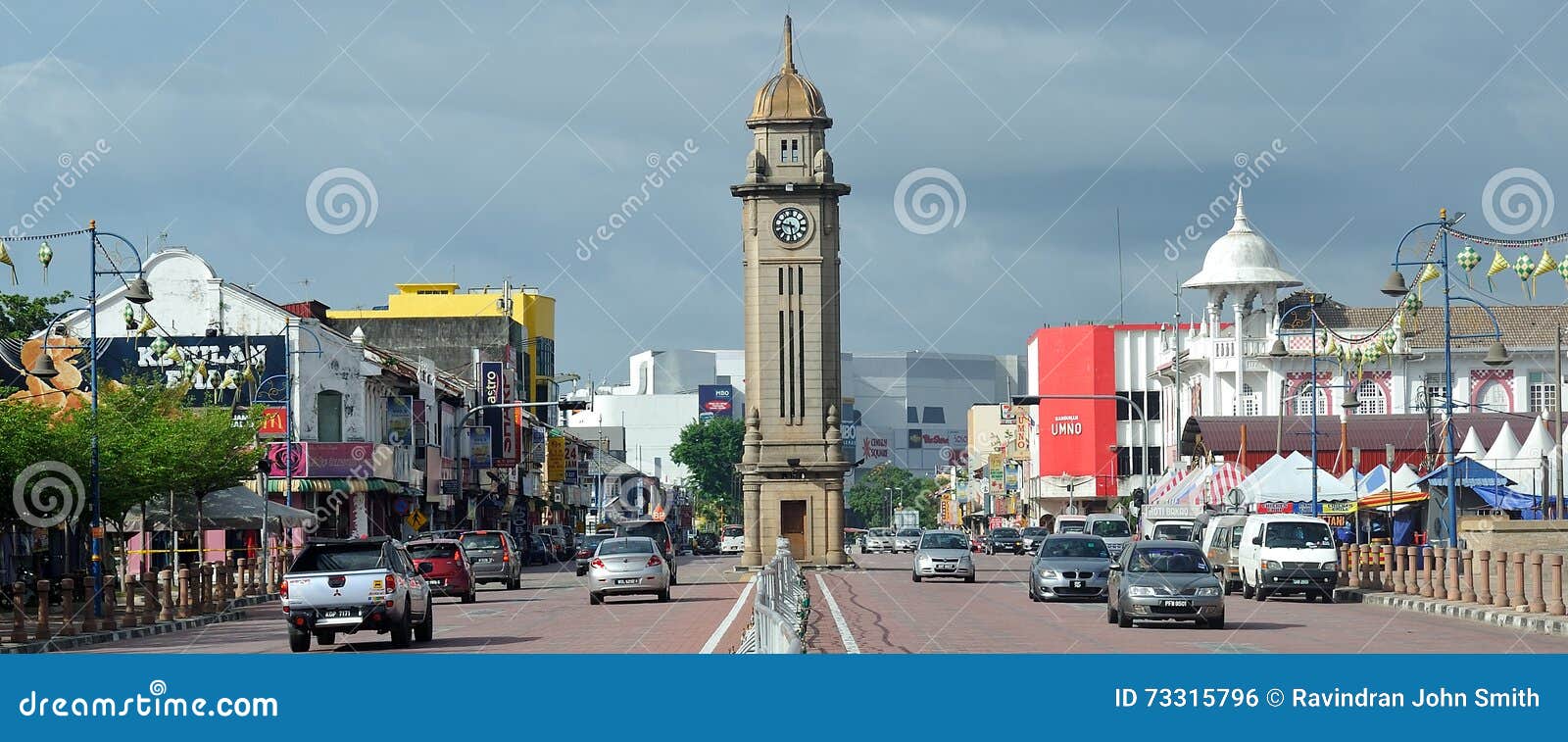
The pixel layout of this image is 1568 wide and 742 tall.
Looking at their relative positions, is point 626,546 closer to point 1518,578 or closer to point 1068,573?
point 1068,573

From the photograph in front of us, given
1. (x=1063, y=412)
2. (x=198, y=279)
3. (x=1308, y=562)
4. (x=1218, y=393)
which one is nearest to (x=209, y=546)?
(x=198, y=279)

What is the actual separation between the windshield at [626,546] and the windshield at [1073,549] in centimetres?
835

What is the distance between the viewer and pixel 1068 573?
3950cm

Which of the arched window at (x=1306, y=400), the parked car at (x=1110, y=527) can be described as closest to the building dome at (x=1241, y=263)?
the arched window at (x=1306, y=400)

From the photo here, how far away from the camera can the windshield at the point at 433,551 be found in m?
43.7

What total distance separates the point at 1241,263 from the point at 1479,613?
64899 mm

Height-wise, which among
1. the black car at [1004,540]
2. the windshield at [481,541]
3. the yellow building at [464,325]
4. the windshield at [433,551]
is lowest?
the black car at [1004,540]

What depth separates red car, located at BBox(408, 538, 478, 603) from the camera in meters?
43.6

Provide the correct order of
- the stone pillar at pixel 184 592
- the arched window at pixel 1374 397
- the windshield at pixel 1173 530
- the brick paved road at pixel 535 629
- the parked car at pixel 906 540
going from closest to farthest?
the brick paved road at pixel 535 629, the stone pillar at pixel 184 592, the windshield at pixel 1173 530, the arched window at pixel 1374 397, the parked car at pixel 906 540

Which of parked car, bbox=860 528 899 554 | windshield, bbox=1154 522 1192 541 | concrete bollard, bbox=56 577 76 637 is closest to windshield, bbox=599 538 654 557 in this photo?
concrete bollard, bbox=56 577 76 637

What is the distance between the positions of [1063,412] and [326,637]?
393 feet

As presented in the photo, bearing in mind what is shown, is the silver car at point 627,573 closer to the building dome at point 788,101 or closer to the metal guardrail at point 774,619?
the metal guardrail at point 774,619

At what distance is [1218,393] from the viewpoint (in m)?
99.3

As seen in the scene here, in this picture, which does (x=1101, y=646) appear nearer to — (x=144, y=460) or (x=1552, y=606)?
(x=1552, y=606)
